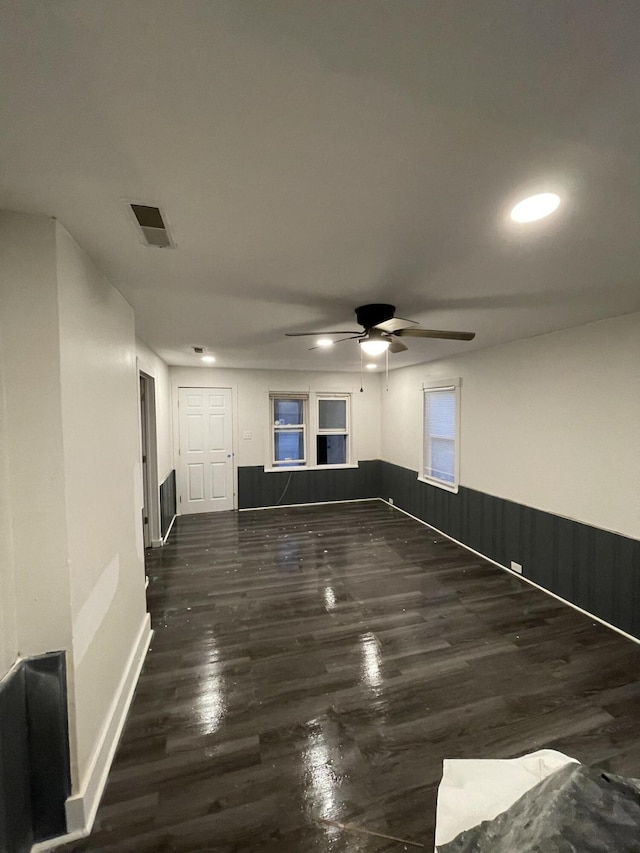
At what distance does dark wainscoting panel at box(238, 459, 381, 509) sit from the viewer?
5.91 metres

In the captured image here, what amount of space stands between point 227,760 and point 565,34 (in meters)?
2.71

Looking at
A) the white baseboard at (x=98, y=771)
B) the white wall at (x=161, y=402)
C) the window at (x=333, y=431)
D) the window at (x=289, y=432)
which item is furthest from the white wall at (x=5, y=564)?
the window at (x=333, y=431)

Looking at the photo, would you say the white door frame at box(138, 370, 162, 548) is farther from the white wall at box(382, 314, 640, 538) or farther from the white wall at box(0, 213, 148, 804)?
the white wall at box(382, 314, 640, 538)

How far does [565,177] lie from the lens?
1.09 metres

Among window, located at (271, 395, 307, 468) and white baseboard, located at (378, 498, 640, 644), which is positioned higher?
window, located at (271, 395, 307, 468)

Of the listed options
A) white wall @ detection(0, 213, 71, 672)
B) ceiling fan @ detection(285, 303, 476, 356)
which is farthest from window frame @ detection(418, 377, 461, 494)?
white wall @ detection(0, 213, 71, 672)

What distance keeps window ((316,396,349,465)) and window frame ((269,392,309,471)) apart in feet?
0.82

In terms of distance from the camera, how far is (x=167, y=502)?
4816 mm

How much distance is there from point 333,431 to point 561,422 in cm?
378

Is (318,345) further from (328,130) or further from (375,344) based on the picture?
(328,130)

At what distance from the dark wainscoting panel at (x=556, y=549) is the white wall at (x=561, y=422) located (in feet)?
0.40

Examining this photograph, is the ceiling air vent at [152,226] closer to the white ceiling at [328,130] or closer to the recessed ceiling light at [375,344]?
the white ceiling at [328,130]

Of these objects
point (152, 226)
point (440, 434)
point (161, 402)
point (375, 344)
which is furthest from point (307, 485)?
Answer: point (152, 226)

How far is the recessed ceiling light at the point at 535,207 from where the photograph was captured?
119 cm
